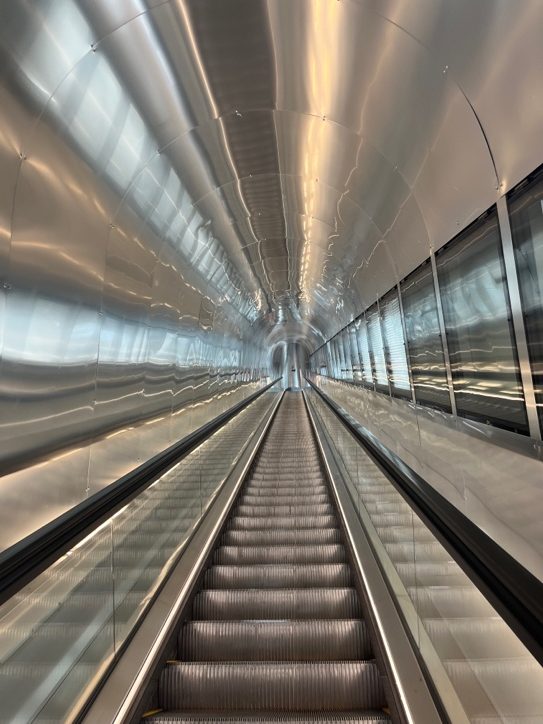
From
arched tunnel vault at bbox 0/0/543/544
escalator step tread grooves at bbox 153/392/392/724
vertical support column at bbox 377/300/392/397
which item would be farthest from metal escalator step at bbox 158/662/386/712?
vertical support column at bbox 377/300/392/397

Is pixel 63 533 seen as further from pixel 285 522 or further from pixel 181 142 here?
pixel 285 522

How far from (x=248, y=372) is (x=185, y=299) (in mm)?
10776

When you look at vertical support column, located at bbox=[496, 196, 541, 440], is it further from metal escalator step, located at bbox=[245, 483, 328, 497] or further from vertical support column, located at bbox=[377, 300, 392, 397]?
vertical support column, located at bbox=[377, 300, 392, 397]

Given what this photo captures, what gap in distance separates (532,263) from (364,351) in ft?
24.8

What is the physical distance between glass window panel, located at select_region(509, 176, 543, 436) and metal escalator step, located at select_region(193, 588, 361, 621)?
1781 millimetres

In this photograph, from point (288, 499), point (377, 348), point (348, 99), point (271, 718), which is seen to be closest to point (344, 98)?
point (348, 99)

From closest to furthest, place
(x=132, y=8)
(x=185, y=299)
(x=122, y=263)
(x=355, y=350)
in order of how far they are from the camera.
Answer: (x=132, y=8) < (x=122, y=263) < (x=185, y=299) < (x=355, y=350)

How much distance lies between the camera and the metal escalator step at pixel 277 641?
3.18m

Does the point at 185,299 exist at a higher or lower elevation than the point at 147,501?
higher

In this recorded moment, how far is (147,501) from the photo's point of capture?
138 inches

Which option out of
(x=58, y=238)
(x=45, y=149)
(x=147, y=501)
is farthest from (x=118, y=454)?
(x=45, y=149)

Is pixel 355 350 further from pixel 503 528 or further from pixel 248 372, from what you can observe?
pixel 503 528

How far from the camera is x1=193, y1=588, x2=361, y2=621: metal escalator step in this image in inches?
144

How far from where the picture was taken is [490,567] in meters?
1.74
